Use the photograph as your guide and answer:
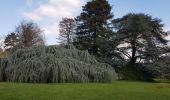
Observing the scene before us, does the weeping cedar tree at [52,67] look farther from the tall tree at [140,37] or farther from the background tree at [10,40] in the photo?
the background tree at [10,40]

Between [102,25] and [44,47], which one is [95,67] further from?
[102,25]

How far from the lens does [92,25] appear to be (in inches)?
1604

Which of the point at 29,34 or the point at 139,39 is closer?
the point at 139,39

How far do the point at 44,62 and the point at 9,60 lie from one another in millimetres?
2608

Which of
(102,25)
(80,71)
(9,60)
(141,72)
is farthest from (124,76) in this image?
(9,60)

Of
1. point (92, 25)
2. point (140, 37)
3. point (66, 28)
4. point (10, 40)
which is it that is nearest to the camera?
point (140, 37)

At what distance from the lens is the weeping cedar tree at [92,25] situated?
40688mm

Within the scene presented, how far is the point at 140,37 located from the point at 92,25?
7.30 meters

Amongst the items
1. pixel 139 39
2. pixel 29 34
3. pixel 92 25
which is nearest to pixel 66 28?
pixel 29 34

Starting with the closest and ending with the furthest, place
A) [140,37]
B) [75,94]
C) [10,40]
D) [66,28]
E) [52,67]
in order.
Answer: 1. [75,94]
2. [52,67]
3. [140,37]
4. [66,28]
5. [10,40]

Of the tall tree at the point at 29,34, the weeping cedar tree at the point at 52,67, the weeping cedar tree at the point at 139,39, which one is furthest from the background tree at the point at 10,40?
the weeping cedar tree at the point at 52,67

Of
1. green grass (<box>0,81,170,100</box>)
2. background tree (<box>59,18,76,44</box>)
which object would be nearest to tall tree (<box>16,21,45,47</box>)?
background tree (<box>59,18,76,44</box>)

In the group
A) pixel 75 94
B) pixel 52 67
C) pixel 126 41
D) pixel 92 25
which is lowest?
pixel 75 94

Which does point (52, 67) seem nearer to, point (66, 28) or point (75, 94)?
point (75, 94)
